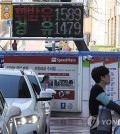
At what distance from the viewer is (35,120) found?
10023mm

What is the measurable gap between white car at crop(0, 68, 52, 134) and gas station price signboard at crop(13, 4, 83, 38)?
25.6 ft

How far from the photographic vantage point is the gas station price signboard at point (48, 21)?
→ 19.8 meters

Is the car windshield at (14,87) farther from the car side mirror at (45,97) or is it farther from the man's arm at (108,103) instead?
the man's arm at (108,103)

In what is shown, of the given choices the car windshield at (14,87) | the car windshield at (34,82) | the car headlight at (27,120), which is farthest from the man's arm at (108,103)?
the car windshield at (34,82)

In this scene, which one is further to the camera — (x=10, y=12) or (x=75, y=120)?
(x=10, y=12)

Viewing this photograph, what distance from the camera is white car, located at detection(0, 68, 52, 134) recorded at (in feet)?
31.9

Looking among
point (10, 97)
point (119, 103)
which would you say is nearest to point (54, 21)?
point (10, 97)

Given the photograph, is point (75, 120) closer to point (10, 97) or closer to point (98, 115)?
point (10, 97)

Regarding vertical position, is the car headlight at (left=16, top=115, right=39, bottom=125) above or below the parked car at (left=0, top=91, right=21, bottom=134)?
below

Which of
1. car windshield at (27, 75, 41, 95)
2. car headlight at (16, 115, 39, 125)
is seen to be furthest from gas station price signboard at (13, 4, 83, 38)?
car headlight at (16, 115, 39, 125)

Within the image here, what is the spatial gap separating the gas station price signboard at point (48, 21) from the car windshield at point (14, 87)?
8138 millimetres

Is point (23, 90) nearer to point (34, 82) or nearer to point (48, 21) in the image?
point (34, 82)

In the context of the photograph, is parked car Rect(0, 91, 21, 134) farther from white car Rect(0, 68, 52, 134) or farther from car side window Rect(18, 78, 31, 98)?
car side window Rect(18, 78, 31, 98)

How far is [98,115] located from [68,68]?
35.5 feet
